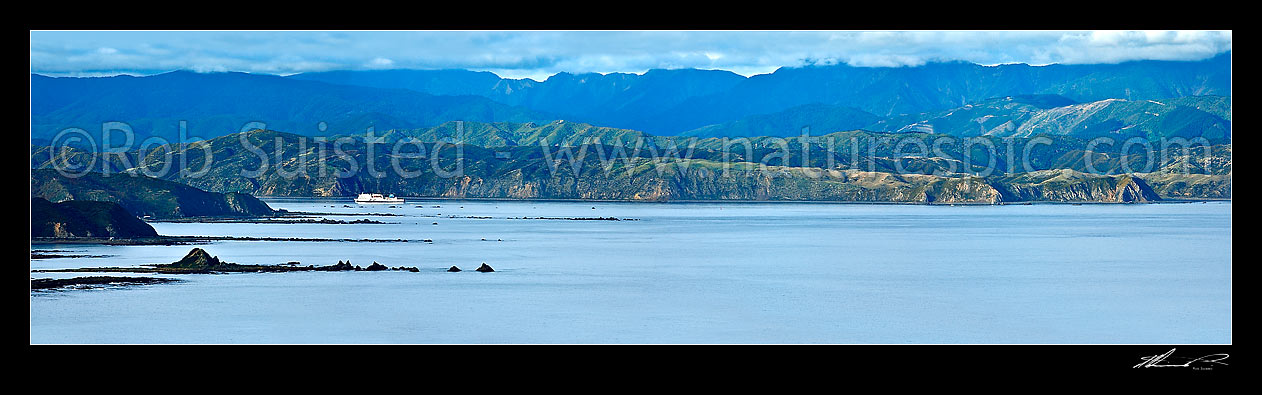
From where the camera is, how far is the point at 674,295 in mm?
64125

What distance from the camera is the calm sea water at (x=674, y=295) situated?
161ft

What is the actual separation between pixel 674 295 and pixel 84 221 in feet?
188

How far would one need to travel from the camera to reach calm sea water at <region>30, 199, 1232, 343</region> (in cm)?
4912
